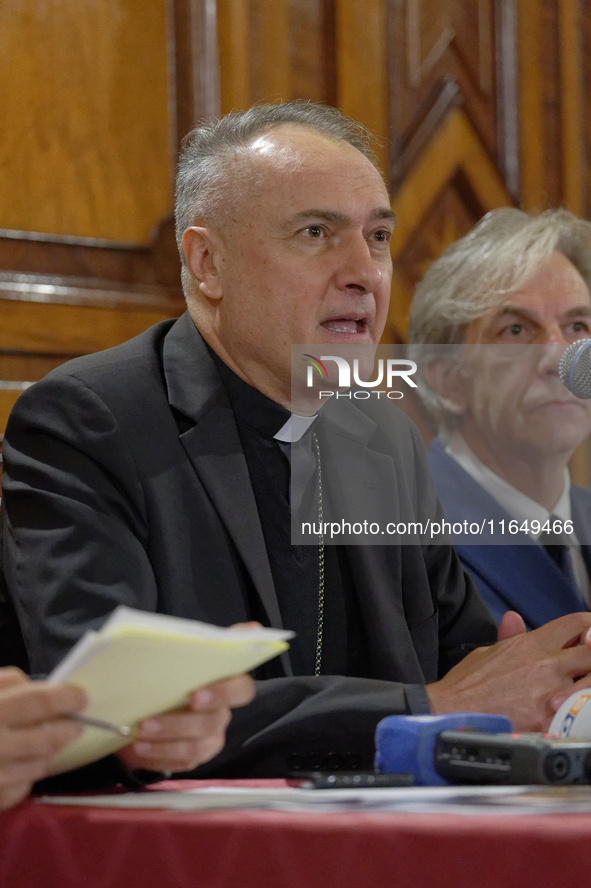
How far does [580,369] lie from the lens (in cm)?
145

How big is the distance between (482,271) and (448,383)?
0.29 m

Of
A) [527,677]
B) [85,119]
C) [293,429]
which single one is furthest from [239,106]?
[527,677]

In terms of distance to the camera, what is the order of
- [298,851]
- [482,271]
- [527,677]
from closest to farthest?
[298,851]
[527,677]
[482,271]

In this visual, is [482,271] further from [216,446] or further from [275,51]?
[216,446]

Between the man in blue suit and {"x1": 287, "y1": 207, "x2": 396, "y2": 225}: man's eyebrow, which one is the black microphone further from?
the man in blue suit

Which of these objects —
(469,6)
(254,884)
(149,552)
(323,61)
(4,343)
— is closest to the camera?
(254,884)

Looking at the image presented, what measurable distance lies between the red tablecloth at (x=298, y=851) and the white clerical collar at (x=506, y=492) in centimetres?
181

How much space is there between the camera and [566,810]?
716mm

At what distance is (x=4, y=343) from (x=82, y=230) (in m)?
0.34

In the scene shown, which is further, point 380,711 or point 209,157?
point 209,157

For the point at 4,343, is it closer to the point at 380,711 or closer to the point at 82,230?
the point at 82,230

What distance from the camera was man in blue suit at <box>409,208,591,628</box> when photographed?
242cm

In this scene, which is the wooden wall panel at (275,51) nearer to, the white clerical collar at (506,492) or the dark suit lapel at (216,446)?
the white clerical collar at (506,492)

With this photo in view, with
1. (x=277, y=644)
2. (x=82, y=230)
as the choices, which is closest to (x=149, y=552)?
(x=277, y=644)
